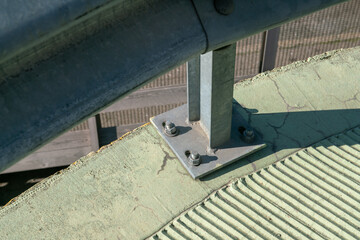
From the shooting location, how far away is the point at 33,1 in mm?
1521

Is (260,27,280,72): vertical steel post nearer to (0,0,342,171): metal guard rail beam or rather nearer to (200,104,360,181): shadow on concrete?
(200,104,360,181): shadow on concrete

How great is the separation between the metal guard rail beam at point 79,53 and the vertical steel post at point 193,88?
1.01 metres

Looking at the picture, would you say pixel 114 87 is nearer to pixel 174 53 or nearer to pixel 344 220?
pixel 174 53

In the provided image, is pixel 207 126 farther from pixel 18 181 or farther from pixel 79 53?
pixel 18 181

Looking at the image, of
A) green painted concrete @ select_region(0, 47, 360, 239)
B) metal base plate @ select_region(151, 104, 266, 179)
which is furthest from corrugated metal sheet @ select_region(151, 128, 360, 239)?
metal base plate @ select_region(151, 104, 266, 179)

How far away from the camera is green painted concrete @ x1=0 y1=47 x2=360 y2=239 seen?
3285mm

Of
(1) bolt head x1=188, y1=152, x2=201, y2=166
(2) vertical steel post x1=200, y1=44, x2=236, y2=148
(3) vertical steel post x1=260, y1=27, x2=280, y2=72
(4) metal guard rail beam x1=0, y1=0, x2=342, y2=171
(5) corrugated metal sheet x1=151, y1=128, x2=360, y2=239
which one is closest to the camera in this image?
(4) metal guard rail beam x1=0, y1=0, x2=342, y2=171

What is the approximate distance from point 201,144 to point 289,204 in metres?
0.88

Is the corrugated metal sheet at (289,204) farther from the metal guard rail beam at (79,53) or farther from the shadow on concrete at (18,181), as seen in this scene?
the shadow on concrete at (18,181)

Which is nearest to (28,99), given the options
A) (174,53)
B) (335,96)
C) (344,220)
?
(174,53)

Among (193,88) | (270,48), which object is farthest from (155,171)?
(270,48)

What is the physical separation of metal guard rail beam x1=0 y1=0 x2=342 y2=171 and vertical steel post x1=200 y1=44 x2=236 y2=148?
70 centimetres

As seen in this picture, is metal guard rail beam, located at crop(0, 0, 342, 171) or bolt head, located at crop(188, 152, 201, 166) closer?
metal guard rail beam, located at crop(0, 0, 342, 171)

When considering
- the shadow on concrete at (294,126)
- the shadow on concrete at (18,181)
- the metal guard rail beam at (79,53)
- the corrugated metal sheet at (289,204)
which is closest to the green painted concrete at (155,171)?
the shadow on concrete at (294,126)
